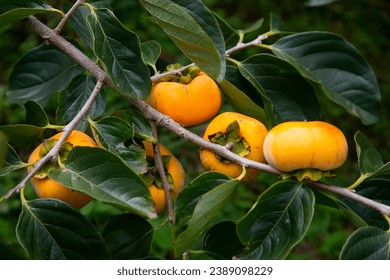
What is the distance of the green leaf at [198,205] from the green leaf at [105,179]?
83 mm

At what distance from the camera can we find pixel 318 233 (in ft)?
9.80

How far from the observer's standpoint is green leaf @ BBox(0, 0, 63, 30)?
114 cm

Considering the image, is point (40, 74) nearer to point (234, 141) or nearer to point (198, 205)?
point (234, 141)

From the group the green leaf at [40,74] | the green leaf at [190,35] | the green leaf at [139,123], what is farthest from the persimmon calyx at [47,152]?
the green leaf at [40,74]

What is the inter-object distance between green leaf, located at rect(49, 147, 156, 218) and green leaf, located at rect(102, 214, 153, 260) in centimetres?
22

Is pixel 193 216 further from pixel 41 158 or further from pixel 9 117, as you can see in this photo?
pixel 9 117

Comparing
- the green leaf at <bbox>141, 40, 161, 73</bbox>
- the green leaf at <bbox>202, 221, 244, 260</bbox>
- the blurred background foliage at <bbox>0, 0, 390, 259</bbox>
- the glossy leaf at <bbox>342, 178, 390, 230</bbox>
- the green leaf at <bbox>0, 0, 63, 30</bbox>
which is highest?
the green leaf at <bbox>0, 0, 63, 30</bbox>

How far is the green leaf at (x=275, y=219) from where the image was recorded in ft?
3.41

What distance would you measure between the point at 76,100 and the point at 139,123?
0.23m

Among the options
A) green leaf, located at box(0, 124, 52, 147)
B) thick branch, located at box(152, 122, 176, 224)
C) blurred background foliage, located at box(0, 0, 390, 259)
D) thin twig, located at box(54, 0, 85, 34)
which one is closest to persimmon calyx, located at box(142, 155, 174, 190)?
thick branch, located at box(152, 122, 176, 224)

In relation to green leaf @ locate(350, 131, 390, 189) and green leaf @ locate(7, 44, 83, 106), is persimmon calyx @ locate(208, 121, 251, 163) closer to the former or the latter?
green leaf @ locate(350, 131, 390, 189)

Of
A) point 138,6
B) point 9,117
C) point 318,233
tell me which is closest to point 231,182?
point 318,233

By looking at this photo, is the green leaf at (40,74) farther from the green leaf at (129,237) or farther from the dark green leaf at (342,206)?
the dark green leaf at (342,206)

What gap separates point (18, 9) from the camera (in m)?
1.13
